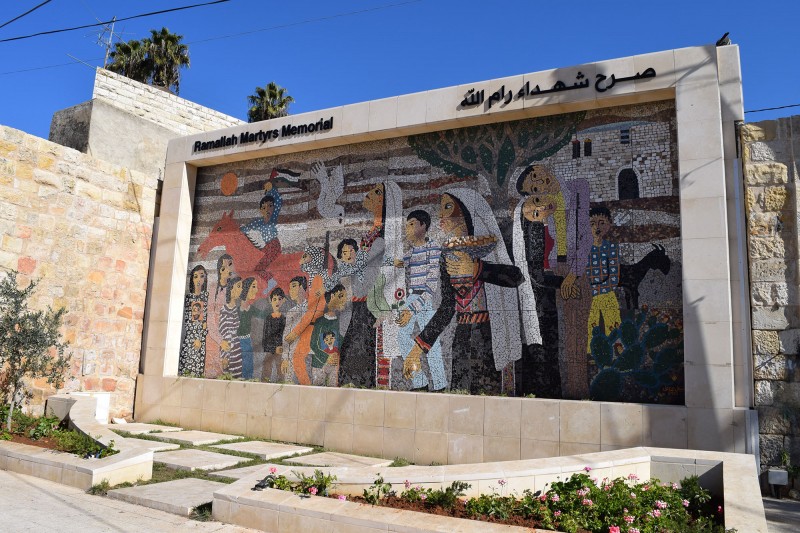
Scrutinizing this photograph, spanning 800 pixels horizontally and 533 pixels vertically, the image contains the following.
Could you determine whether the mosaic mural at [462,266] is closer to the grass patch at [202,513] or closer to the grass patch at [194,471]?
the grass patch at [194,471]

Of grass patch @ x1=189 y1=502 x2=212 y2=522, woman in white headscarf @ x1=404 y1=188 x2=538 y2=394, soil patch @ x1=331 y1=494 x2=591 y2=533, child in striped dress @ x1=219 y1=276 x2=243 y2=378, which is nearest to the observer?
soil patch @ x1=331 y1=494 x2=591 y2=533

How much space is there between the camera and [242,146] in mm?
13523

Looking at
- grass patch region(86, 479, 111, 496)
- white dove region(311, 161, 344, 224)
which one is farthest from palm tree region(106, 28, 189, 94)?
grass patch region(86, 479, 111, 496)

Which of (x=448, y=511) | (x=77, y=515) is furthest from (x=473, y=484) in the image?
(x=77, y=515)

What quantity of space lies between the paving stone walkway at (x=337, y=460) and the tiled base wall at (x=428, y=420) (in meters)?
0.35

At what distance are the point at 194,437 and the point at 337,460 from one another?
3.13m

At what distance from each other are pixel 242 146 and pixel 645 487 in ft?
35.1

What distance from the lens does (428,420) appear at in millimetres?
10430

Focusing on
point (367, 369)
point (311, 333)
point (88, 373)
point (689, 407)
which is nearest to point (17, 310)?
point (88, 373)

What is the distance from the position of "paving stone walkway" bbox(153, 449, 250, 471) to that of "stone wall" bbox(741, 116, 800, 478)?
25.4 ft

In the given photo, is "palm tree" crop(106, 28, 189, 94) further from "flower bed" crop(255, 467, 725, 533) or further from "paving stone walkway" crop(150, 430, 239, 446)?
"flower bed" crop(255, 467, 725, 533)

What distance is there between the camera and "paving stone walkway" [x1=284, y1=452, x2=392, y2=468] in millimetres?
9734

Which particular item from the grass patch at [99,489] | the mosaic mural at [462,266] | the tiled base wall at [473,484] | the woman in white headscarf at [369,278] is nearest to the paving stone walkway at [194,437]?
the mosaic mural at [462,266]

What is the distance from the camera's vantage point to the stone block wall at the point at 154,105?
1471 cm
